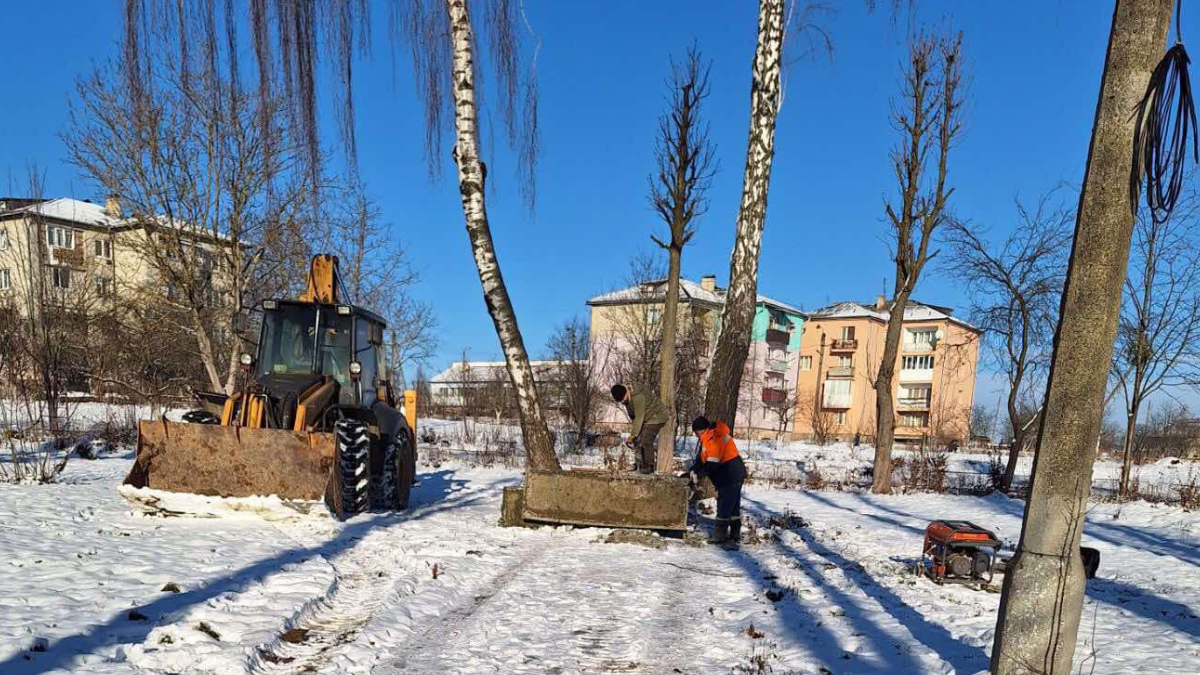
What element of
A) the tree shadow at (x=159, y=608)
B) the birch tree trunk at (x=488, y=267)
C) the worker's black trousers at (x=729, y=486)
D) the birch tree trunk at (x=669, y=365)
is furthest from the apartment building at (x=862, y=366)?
the tree shadow at (x=159, y=608)

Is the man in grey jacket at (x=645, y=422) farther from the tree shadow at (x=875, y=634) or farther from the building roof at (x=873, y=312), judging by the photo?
the building roof at (x=873, y=312)

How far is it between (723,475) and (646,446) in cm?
185

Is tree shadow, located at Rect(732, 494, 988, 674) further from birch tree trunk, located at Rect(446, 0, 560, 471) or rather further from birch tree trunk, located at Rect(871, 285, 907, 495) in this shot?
birch tree trunk, located at Rect(871, 285, 907, 495)

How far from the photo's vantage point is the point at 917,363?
57594mm

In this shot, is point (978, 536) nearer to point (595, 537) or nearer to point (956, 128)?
point (595, 537)

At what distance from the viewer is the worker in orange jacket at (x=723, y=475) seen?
28.1ft

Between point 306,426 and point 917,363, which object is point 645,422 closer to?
point 306,426

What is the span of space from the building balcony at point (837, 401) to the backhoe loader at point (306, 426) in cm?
4976

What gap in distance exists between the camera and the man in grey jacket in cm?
995

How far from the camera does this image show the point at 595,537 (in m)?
8.32

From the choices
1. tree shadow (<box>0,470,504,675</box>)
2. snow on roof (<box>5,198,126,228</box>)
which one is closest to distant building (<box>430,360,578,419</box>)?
snow on roof (<box>5,198,126,228</box>)

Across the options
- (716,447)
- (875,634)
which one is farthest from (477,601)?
(716,447)

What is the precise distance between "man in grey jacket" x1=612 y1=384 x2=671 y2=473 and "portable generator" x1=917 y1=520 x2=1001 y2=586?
4088 millimetres

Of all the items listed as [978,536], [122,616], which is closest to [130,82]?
[122,616]
